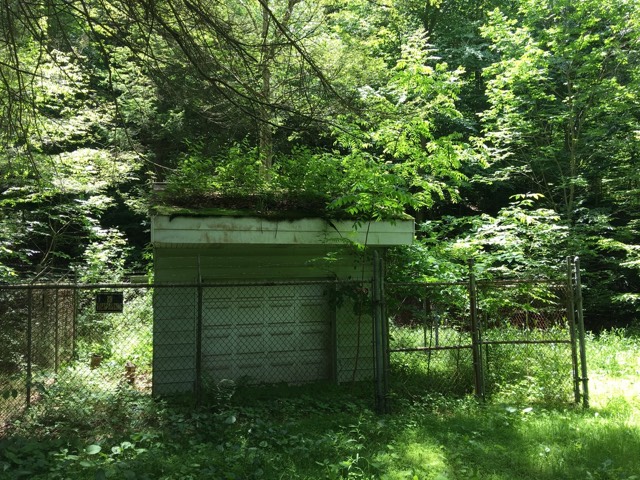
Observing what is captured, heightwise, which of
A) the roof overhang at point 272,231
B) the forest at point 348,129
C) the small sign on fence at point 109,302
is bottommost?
the small sign on fence at point 109,302

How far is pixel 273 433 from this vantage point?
5.02 m

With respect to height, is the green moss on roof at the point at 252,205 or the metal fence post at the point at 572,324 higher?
the green moss on roof at the point at 252,205

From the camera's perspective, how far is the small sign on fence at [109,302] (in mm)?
5648

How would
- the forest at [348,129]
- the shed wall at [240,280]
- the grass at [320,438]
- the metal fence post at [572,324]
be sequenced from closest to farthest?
the grass at [320,438]
the forest at [348,129]
the metal fence post at [572,324]
the shed wall at [240,280]

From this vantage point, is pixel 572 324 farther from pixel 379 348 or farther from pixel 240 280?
pixel 240 280

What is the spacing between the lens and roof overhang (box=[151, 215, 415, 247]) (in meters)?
6.36

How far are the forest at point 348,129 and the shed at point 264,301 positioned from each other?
0.50m

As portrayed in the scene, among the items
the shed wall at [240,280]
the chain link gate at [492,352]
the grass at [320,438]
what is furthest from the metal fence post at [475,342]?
the shed wall at [240,280]

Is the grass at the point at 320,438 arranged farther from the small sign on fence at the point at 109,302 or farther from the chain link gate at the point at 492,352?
the small sign on fence at the point at 109,302

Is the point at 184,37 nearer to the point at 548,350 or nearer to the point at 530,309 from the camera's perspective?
the point at 530,309

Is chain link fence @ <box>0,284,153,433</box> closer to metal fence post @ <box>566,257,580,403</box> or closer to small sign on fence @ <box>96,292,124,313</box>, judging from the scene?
small sign on fence @ <box>96,292,124,313</box>

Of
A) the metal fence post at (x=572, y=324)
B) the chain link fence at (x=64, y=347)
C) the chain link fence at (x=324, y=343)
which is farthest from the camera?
the chain link fence at (x=324, y=343)

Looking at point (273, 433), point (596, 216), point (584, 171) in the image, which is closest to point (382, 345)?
point (273, 433)

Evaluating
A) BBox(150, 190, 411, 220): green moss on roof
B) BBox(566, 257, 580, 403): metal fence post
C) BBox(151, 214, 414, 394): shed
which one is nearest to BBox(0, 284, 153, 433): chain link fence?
BBox(151, 214, 414, 394): shed
